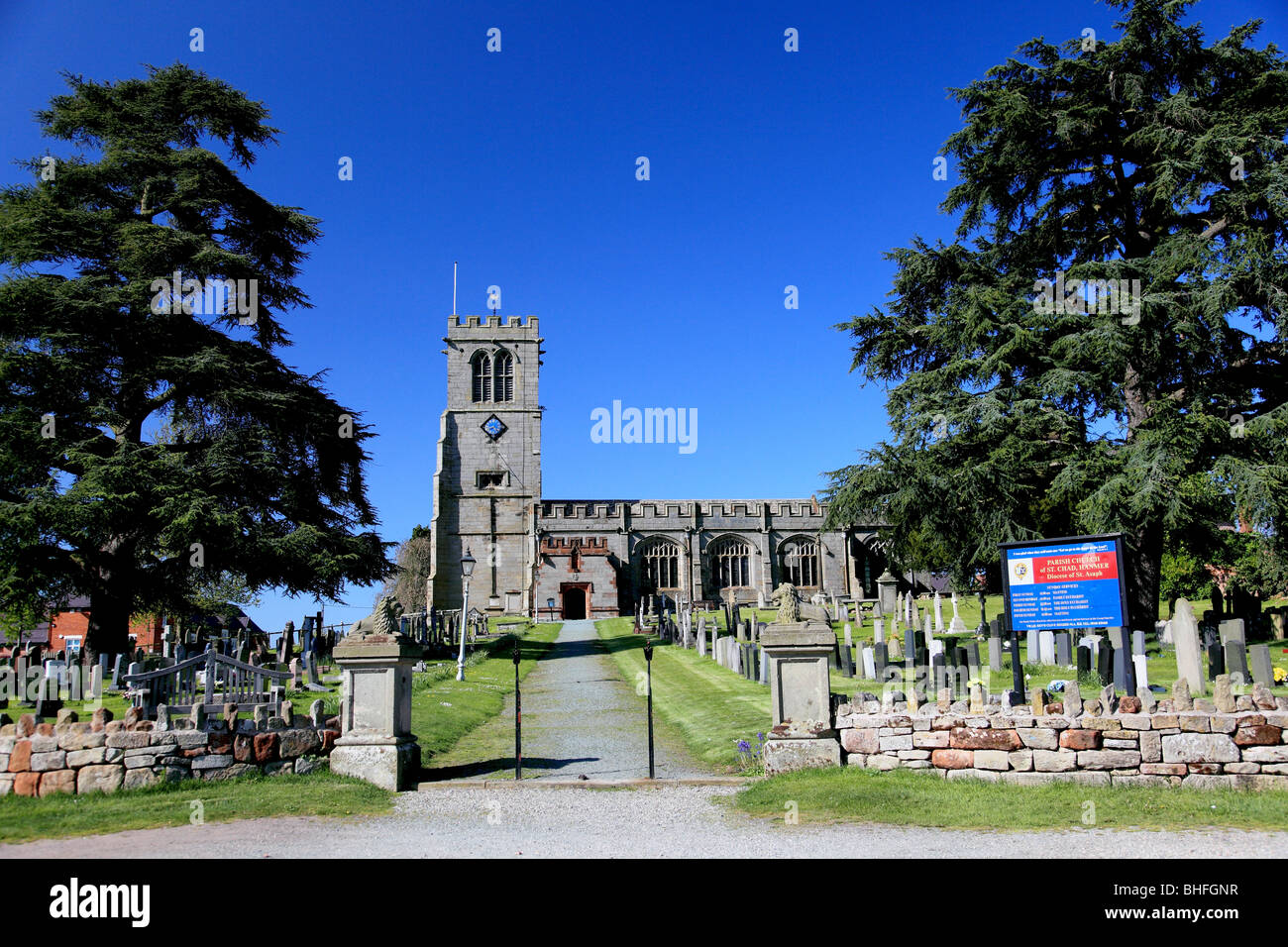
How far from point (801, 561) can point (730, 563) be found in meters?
4.58

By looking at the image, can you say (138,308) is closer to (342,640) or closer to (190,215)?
(190,215)

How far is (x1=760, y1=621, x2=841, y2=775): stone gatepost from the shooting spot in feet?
30.0

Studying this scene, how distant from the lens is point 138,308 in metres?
21.3

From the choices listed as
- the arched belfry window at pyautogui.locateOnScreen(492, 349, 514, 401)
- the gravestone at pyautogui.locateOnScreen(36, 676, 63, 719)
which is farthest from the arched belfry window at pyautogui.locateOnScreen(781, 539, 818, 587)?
the gravestone at pyautogui.locateOnScreen(36, 676, 63, 719)

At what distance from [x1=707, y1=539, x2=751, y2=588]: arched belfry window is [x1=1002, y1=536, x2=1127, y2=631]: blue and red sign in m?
41.7

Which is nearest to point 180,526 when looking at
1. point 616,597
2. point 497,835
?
point 497,835

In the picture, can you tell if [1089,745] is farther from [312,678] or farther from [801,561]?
[801,561]

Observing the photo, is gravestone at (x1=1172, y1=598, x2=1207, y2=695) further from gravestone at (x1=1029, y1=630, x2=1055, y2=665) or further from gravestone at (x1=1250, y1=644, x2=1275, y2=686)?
gravestone at (x1=1029, y1=630, x2=1055, y2=665)

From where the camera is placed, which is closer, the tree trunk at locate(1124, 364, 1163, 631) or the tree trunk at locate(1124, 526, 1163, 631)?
the tree trunk at locate(1124, 364, 1163, 631)

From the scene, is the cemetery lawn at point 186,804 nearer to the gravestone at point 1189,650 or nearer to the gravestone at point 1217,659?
the gravestone at point 1189,650

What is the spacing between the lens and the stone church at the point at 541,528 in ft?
167

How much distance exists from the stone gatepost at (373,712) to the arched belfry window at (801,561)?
45.5m

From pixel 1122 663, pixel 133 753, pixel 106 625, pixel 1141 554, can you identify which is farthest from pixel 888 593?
pixel 133 753
